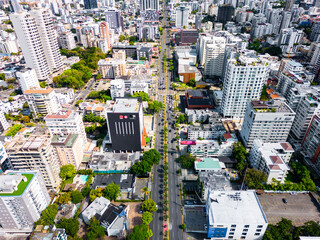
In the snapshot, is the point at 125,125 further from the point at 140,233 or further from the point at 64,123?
the point at 140,233

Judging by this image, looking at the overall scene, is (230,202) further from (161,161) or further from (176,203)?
(161,161)

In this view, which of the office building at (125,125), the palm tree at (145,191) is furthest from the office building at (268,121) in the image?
the palm tree at (145,191)

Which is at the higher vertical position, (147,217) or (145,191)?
(147,217)

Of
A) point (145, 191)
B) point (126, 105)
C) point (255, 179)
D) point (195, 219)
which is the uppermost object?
point (126, 105)

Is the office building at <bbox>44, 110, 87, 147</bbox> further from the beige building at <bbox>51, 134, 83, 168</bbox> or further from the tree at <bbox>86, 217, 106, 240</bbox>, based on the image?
the tree at <bbox>86, 217, 106, 240</bbox>

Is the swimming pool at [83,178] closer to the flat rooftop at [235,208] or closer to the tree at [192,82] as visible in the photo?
the flat rooftop at [235,208]

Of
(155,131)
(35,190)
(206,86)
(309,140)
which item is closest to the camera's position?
(35,190)

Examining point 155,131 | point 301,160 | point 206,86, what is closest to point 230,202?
point 301,160

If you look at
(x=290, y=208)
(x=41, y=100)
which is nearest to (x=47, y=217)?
(x=41, y=100)
